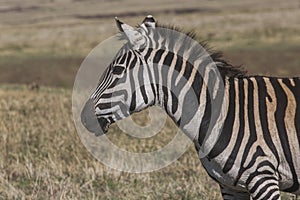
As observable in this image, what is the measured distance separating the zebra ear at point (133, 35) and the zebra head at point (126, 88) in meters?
0.03

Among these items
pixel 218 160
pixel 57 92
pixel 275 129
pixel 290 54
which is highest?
pixel 290 54

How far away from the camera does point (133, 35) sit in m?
6.22

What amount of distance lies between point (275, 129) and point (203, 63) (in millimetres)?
929

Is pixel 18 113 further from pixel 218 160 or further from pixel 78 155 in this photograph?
pixel 218 160

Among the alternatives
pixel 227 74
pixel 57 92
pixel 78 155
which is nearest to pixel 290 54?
pixel 57 92

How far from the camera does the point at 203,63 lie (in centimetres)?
650

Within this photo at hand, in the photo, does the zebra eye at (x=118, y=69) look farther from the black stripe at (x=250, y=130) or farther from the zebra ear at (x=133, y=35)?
the black stripe at (x=250, y=130)

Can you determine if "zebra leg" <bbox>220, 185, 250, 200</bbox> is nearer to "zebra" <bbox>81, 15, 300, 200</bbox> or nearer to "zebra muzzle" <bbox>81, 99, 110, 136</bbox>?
"zebra" <bbox>81, 15, 300, 200</bbox>

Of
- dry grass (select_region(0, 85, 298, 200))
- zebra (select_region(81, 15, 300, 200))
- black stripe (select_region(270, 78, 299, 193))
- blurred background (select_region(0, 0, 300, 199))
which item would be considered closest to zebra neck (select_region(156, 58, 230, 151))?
zebra (select_region(81, 15, 300, 200))

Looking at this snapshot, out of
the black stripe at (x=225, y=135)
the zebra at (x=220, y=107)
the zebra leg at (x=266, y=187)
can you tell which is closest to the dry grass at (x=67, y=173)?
the zebra at (x=220, y=107)

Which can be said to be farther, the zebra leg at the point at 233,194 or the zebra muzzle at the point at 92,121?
the zebra leg at the point at 233,194

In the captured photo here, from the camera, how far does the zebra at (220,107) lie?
6.17m

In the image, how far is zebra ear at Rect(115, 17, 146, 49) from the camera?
615cm

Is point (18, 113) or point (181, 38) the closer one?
point (181, 38)
